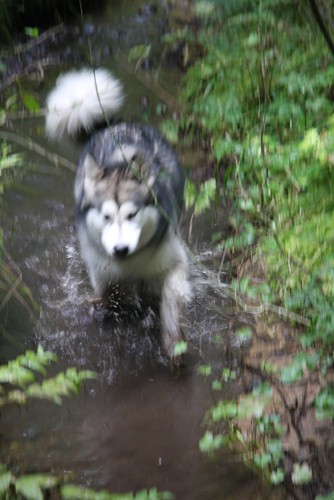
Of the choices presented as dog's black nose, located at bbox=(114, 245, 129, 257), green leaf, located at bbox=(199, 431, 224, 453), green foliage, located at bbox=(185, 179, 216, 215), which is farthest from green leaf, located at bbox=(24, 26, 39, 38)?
green leaf, located at bbox=(199, 431, 224, 453)

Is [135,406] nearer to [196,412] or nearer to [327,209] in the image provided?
[196,412]

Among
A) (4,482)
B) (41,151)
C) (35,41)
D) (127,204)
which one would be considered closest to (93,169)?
(127,204)

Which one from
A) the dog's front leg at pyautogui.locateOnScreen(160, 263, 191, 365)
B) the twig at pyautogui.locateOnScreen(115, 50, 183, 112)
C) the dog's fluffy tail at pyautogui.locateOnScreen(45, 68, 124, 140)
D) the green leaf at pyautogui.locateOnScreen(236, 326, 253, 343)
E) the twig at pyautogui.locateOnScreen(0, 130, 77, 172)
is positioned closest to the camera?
the green leaf at pyautogui.locateOnScreen(236, 326, 253, 343)

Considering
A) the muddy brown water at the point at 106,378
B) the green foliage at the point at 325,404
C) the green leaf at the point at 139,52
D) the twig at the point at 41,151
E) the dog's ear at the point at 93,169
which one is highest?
the dog's ear at the point at 93,169

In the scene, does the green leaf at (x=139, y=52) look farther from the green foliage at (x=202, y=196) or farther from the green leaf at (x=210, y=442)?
the green leaf at (x=210, y=442)

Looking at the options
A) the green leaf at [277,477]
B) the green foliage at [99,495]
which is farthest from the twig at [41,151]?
the green leaf at [277,477]

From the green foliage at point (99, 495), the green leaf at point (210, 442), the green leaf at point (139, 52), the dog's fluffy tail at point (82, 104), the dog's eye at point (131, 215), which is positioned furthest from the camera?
the green leaf at point (139, 52)

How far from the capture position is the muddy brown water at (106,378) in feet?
10.0

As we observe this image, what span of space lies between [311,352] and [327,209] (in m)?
1.27

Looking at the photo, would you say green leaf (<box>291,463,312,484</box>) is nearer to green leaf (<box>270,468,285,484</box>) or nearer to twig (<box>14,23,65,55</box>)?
green leaf (<box>270,468,285,484</box>)

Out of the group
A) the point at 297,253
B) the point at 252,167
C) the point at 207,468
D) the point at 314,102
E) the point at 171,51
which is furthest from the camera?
the point at 171,51

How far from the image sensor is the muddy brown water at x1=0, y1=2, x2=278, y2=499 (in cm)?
306

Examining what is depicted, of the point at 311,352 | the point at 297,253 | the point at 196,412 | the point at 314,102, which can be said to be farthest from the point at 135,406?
the point at 314,102

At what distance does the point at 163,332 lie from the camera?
155 inches
